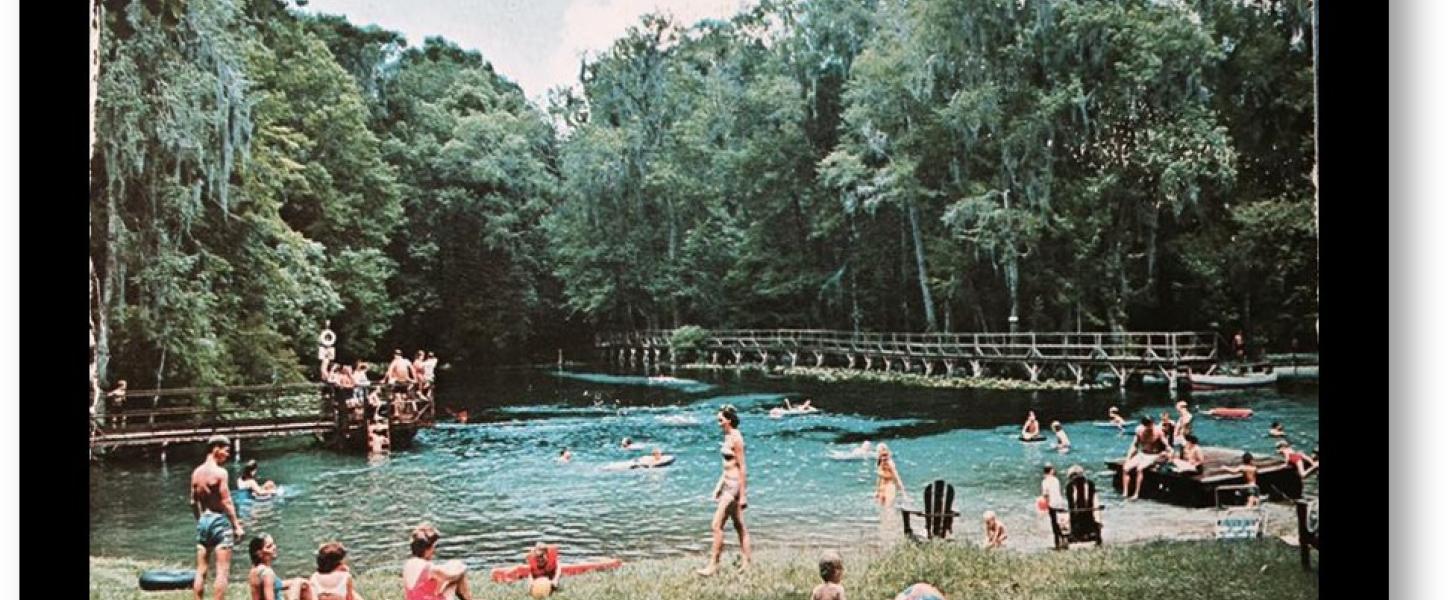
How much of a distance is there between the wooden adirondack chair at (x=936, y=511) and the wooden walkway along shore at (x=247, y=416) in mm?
2127

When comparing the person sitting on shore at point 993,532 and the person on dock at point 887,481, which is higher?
the person on dock at point 887,481

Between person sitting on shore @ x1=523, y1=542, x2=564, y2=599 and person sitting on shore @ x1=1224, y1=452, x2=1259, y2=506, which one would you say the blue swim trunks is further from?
person sitting on shore @ x1=1224, y1=452, x2=1259, y2=506

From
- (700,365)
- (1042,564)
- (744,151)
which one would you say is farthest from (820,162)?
(1042,564)

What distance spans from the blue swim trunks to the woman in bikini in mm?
1980

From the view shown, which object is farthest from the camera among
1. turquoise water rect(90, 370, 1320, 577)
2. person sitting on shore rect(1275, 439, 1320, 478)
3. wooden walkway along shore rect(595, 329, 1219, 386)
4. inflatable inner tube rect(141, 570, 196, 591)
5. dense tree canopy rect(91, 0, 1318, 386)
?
wooden walkway along shore rect(595, 329, 1219, 386)

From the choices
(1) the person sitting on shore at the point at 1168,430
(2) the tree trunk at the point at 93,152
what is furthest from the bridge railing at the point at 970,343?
(2) the tree trunk at the point at 93,152

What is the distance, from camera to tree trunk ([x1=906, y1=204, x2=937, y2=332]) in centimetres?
553

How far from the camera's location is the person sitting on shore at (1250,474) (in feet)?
17.7

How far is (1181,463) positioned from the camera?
5.45m

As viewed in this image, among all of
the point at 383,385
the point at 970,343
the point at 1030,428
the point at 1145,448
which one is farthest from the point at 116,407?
the point at 1145,448

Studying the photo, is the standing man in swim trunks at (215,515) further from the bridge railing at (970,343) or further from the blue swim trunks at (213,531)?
the bridge railing at (970,343)

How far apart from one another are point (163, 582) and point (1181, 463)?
14.5ft

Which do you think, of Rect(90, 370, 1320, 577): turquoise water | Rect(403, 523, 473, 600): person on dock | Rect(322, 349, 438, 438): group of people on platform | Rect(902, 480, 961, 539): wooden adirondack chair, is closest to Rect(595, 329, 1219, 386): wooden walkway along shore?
Rect(90, 370, 1320, 577): turquoise water

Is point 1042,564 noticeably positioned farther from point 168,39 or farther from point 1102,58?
point 168,39
